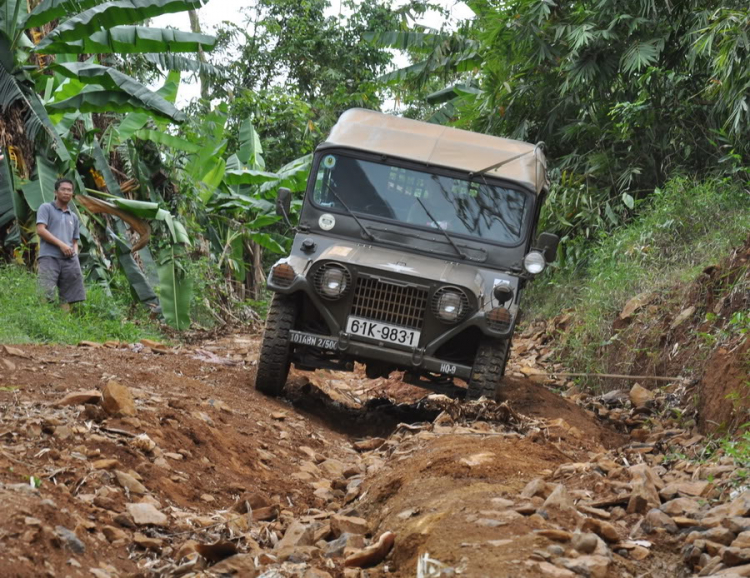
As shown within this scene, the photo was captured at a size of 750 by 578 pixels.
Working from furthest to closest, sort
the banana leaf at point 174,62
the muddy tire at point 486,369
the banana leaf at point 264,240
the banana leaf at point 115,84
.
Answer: the banana leaf at point 264,240, the banana leaf at point 174,62, the banana leaf at point 115,84, the muddy tire at point 486,369

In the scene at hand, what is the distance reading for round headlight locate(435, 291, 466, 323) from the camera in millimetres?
7801

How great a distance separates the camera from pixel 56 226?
10.7 metres

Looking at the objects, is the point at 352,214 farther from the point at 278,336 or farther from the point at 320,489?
the point at 320,489

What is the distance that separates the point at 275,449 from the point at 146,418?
1.08 meters

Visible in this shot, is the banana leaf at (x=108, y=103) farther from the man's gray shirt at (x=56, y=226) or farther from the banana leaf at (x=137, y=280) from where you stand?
the man's gray shirt at (x=56, y=226)

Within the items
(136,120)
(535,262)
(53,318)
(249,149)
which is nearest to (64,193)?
(53,318)

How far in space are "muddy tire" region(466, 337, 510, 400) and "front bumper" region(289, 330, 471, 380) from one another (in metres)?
0.09

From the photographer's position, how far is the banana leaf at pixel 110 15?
1180 centimetres

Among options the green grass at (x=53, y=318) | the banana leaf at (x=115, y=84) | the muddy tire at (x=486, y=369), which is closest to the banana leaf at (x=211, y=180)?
the green grass at (x=53, y=318)

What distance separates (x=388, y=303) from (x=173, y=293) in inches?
256

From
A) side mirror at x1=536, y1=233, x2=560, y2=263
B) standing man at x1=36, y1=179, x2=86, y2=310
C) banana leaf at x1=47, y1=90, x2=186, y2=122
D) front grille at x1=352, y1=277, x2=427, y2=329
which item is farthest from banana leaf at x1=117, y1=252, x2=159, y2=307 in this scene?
side mirror at x1=536, y1=233, x2=560, y2=263

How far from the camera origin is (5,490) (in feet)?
12.6

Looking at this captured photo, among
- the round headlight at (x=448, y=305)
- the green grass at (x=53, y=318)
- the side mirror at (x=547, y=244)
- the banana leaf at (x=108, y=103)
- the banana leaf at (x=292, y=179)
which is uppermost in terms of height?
the banana leaf at (x=108, y=103)

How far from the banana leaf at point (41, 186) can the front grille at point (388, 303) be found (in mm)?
5761
